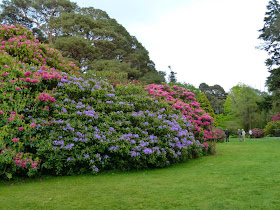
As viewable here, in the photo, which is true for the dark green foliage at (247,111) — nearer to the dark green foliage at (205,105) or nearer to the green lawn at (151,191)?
the dark green foliage at (205,105)

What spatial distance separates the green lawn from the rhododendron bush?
1.60 ft

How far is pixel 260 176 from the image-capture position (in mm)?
5016

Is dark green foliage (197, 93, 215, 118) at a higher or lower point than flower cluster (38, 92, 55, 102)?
higher

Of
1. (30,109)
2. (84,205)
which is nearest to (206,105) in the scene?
(30,109)

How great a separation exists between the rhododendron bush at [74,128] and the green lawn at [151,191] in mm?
488

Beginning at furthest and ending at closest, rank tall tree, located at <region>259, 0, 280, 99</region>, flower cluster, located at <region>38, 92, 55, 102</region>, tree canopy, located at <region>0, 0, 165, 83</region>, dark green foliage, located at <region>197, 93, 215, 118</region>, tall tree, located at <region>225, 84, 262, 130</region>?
1. tall tree, located at <region>225, 84, 262, 130</region>
2. dark green foliage, located at <region>197, 93, 215, 118</region>
3. tree canopy, located at <region>0, 0, 165, 83</region>
4. tall tree, located at <region>259, 0, 280, 99</region>
5. flower cluster, located at <region>38, 92, 55, 102</region>

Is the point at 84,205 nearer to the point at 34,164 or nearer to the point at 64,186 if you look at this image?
the point at 64,186

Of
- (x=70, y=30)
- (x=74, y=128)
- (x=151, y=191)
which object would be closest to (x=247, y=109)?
(x=70, y=30)

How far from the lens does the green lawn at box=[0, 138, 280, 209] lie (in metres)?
3.42

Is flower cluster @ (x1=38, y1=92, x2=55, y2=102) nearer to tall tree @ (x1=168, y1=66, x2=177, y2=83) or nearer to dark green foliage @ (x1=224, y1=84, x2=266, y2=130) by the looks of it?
tall tree @ (x1=168, y1=66, x2=177, y2=83)

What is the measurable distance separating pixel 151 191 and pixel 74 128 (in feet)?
9.17

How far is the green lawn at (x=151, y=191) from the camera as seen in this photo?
135 inches

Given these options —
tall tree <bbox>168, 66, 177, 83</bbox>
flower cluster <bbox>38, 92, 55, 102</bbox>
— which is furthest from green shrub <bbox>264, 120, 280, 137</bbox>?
flower cluster <bbox>38, 92, 55, 102</bbox>

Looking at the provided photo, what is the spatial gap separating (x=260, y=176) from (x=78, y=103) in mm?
4783
